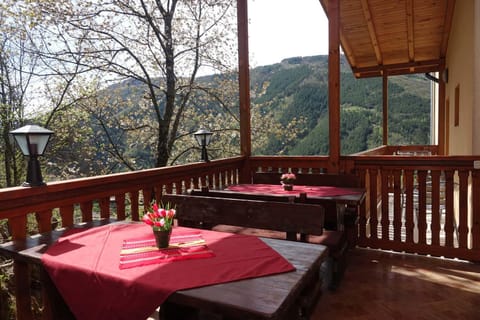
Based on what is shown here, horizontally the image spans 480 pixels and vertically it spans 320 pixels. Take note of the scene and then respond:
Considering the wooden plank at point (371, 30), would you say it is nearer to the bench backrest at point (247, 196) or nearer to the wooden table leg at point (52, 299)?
the bench backrest at point (247, 196)

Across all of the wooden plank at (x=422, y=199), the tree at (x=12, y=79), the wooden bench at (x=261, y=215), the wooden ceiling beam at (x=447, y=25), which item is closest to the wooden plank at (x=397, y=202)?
the wooden plank at (x=422, y=199)

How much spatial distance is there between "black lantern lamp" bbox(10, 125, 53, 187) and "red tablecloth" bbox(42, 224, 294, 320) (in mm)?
566

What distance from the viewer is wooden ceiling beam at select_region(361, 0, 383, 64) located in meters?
5.22

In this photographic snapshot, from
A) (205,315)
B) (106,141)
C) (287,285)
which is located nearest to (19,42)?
(106,141)

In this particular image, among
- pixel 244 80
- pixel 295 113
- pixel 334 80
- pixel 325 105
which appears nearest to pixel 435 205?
pixel 334 80

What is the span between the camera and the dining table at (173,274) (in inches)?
43.0

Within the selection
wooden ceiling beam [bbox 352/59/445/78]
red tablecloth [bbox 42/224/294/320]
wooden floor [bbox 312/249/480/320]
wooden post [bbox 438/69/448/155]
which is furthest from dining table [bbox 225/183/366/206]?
wooden post [bbox 438/69/448/155]

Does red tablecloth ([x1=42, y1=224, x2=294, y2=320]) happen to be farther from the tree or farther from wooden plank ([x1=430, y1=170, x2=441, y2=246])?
the tree

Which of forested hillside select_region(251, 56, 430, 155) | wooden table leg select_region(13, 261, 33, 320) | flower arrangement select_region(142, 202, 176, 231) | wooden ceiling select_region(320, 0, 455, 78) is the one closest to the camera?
flower arrangement select_region(142, 202, 176, 231)

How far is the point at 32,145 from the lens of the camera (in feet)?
6.29

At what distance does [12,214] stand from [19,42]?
749 cm

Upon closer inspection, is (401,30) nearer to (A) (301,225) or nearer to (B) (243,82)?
(B) (243,82)

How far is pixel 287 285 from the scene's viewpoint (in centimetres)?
115

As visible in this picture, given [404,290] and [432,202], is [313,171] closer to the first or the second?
[432,202]
